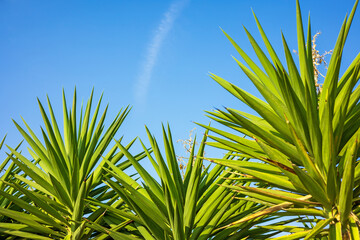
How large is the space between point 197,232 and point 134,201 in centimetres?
50

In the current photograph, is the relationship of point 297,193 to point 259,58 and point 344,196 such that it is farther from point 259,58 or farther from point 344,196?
point 259,58

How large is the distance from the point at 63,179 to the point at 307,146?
203 centimetres

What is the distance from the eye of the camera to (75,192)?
3166 millimetres

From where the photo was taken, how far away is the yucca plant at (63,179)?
9.54ft

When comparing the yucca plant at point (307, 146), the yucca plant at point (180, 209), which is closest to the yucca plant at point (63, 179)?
the yucca plant at point (180, 209)

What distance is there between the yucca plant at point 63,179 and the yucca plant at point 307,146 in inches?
50.7

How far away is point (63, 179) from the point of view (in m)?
3.20

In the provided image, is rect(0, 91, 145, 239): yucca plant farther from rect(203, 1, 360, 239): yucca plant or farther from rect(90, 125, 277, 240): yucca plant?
rect(203, 1, 360, 239): yucca plant

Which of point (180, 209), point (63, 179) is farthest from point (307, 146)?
point (63, 179)

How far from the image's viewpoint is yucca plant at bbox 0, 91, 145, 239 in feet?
9.54

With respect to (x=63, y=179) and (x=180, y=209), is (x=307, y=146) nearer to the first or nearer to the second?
(x=180, y=209)

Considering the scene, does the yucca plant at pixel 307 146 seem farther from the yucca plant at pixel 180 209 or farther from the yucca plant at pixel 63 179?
the yucca plant at pixel 63 179

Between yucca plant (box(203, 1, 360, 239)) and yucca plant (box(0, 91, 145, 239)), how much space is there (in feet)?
4.23

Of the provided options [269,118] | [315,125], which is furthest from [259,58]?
[315,125]
